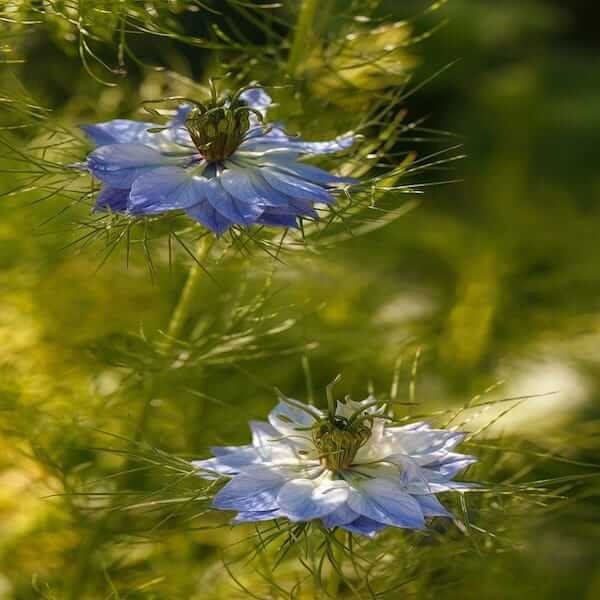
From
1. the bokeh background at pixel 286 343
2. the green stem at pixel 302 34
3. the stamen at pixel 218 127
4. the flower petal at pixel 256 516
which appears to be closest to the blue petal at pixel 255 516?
the flower petal at pixel 256 516

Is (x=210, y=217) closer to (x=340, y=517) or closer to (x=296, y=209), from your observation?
(x=296, y=209)

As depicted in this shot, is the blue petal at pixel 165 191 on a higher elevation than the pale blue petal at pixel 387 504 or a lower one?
higher

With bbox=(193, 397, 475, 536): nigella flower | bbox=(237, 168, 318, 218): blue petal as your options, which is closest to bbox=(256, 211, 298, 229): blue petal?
bbox=(237, 168, 318, 218): blue petal

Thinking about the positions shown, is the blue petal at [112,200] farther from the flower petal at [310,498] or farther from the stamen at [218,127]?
the flower petal at [310,498]

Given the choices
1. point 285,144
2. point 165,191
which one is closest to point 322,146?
point 285,144

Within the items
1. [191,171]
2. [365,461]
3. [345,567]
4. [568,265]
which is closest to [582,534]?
[345,567]

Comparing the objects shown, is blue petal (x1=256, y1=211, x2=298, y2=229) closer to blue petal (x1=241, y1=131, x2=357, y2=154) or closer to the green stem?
blue petal (x1=241, y1=131, x2=357, y2=154)
